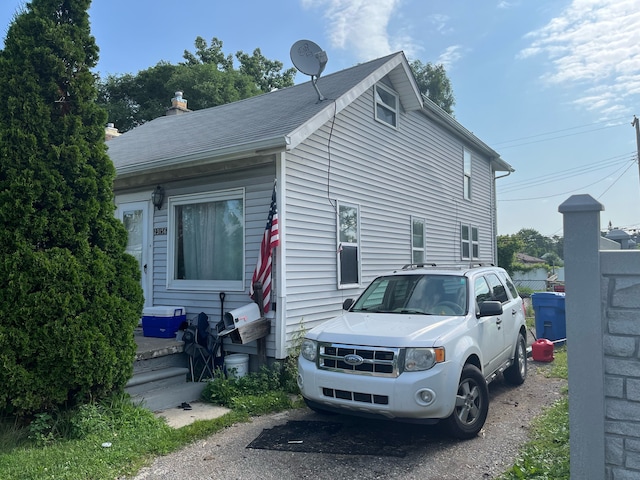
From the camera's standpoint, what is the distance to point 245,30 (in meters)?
16.9

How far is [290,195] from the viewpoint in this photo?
23.9 feet

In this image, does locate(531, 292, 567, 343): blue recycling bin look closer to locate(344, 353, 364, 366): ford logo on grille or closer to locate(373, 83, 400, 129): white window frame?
locate(373, 83, 400, 129): white window frame

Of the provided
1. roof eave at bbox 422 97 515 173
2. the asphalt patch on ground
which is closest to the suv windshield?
the asphalt patch on ground

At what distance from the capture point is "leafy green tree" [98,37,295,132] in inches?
1196

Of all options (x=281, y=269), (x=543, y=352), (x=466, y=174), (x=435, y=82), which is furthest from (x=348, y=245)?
(x=435, y=82)

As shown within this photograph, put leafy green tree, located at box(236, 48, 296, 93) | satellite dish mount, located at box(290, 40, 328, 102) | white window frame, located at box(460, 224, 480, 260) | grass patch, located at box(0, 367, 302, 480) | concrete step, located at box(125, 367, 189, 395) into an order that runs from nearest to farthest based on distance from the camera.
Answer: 1. grass patch, located at box(0, 367, 302, 480)
2. concrete step, located at box(125, 367, 189, 395)
3. satellite dish mount, located at box(290, 40, 328, 102)
4. white window frame, located at box(460, 224, 480, 260)
5. leafy green tree, located at box(236, 48, 296, 93)

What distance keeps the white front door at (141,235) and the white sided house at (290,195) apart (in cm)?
3

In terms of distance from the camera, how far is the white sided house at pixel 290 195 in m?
7.29

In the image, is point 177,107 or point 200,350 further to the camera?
point 177,107

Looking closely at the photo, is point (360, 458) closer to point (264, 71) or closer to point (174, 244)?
point (174, 244)

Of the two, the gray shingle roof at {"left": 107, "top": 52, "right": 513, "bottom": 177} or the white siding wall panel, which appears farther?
the white siding wall panel

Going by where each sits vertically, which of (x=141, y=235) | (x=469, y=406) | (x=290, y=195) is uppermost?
(x=290, y=195)

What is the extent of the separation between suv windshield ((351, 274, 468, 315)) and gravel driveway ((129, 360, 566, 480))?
52.5 inches

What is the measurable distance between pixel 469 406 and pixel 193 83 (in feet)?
97.7
